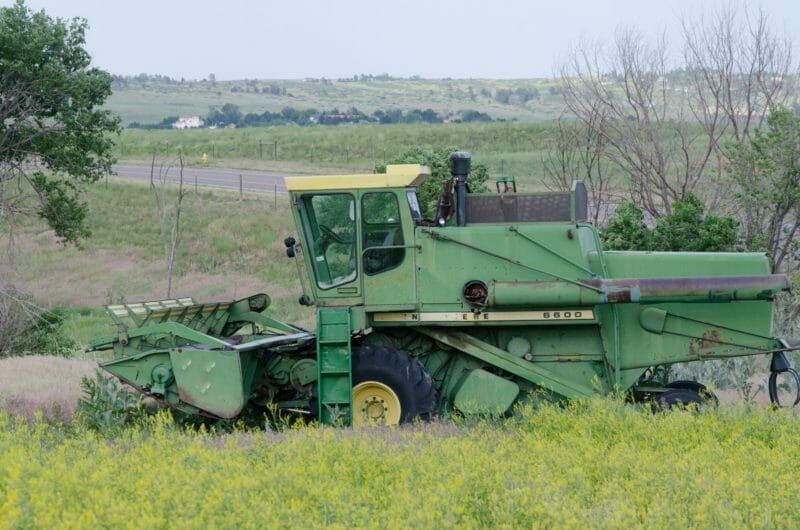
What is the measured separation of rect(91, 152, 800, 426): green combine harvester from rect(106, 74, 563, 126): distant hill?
107 metres

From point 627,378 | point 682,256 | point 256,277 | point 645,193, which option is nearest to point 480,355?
point 627,378

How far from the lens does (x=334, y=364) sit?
11.7 metres

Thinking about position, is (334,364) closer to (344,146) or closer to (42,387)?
(42,387)

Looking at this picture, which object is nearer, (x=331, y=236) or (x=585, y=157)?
(x=331, y=236)

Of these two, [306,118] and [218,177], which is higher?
[306,118]

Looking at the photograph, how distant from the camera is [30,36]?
2420 cm

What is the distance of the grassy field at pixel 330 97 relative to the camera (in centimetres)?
13000

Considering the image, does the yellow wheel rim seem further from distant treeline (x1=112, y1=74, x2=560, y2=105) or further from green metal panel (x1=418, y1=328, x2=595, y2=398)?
distant treeline (x1=112, y1=74, x2=560, y2=105)

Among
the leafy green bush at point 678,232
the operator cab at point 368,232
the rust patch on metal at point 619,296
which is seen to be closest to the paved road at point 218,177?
the leafy green bush at point 678,232

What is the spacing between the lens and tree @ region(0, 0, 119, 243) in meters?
24.2

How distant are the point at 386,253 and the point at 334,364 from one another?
131 centimetres

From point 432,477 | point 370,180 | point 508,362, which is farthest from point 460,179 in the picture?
point 432,477

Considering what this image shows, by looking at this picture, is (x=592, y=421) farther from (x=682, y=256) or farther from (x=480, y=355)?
(x=682, y=256)

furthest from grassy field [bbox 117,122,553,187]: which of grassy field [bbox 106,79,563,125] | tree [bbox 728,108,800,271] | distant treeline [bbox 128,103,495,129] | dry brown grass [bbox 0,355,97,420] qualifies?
grassy field [bbox 106,79,563,125]
